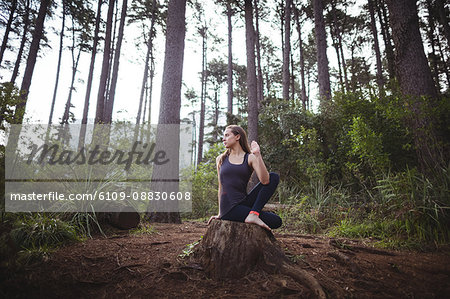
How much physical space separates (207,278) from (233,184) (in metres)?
0.96

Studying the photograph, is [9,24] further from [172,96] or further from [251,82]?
[251,82]

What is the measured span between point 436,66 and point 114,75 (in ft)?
73.6

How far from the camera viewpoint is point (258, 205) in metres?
2.39

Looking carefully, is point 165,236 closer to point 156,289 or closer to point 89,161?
point 156,289

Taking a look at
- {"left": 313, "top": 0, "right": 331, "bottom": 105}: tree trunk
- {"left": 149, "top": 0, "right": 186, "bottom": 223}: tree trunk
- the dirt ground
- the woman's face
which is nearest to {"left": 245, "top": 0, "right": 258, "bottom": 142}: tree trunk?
{"left": 149, "top": 0, "right": 186, "bottom": 223}: tree trunk

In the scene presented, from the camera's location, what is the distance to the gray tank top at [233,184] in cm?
251

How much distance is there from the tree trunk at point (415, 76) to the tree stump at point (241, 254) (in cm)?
349

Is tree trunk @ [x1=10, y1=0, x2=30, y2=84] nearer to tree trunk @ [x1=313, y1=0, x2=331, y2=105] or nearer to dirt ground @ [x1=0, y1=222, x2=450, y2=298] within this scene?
dirt ground @ [x1=0, y1=222, x2=450, y2=298]

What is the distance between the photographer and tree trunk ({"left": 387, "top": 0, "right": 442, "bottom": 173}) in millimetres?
4031

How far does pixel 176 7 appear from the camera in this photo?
242 inches

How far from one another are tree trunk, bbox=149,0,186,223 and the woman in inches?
122

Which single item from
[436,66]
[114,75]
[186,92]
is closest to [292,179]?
[114,75]
